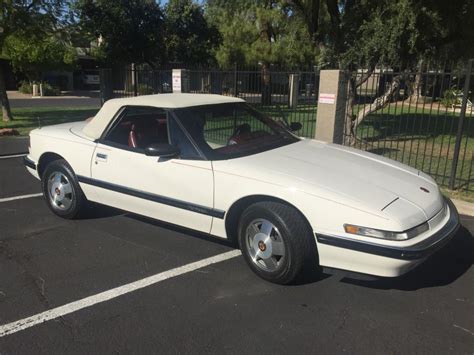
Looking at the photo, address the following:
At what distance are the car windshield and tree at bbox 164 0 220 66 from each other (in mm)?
19213

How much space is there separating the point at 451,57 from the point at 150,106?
14.0 m

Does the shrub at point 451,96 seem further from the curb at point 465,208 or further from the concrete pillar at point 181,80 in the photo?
the concrete pillar at point 181,80

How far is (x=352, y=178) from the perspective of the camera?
3.70 metres

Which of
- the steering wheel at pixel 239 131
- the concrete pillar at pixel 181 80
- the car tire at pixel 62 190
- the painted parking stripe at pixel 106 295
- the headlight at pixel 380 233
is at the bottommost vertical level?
the painted parking stripe at pixel 106 295

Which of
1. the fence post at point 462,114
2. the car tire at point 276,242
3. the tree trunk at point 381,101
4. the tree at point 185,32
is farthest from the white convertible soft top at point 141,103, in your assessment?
the tree at point 185,32

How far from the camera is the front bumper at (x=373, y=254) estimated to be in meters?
3.17

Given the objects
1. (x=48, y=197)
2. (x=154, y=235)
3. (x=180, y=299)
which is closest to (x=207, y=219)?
(x=180, y=299)

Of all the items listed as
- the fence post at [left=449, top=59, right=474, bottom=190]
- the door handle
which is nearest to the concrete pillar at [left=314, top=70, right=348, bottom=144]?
the fence post at [left=449, top=59, right=474, bottom=190]

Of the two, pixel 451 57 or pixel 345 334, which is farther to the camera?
pixel 451 57

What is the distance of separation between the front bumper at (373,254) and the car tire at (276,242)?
14 cm

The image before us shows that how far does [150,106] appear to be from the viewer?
457 cm

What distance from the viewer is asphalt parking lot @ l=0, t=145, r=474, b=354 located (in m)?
2.96

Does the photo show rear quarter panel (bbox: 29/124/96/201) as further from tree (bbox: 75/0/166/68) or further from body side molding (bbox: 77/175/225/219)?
tree (bbox: 75/0/166/68)

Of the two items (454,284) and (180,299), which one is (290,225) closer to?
(180,299)
